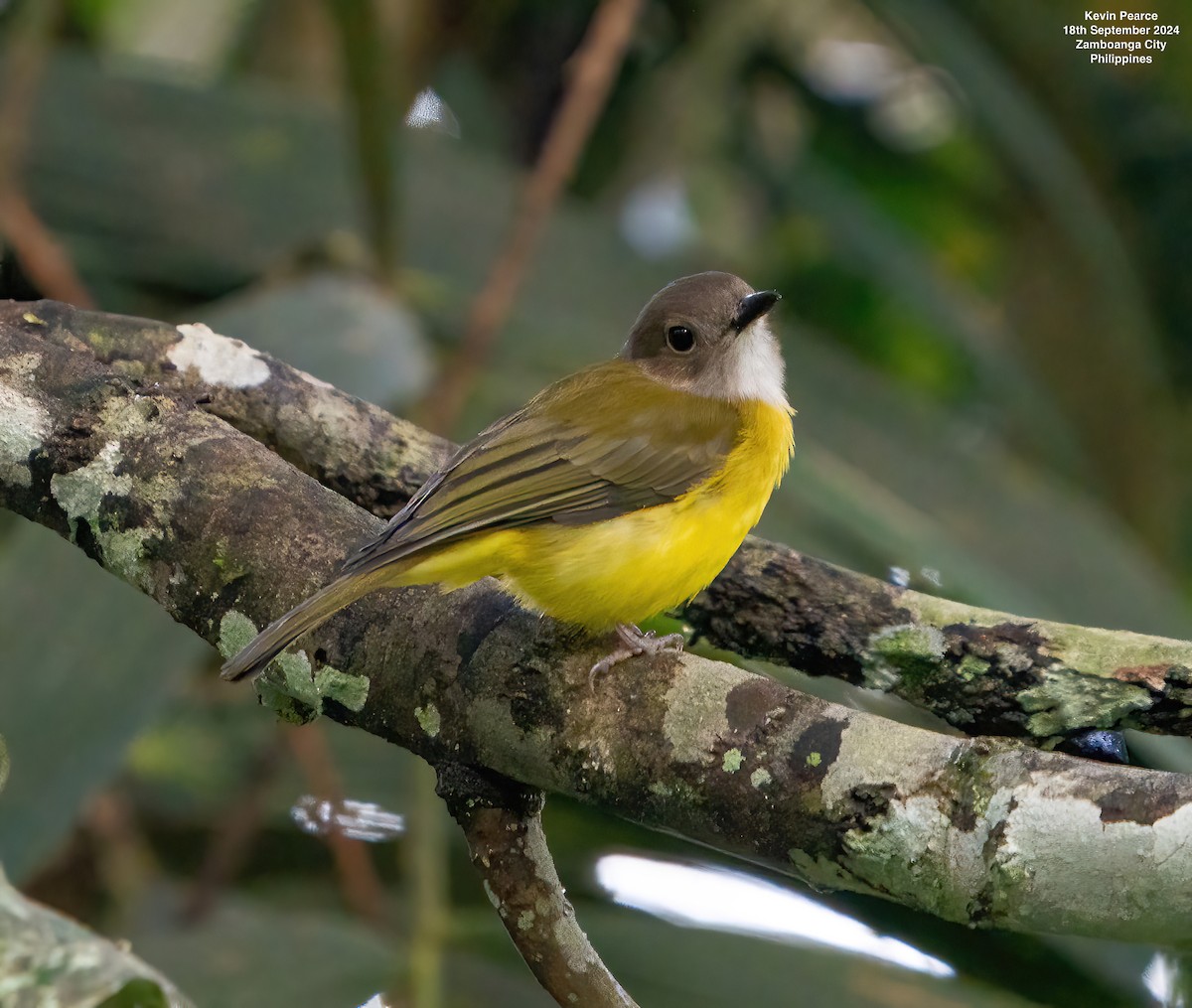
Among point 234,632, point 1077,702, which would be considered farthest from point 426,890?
point 1077,702

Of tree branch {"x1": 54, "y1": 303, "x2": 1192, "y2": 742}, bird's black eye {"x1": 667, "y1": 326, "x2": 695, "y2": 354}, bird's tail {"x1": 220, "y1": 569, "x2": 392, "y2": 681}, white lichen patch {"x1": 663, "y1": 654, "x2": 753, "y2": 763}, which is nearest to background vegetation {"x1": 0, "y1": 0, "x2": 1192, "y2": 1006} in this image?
tree branch {"x1": 54, "y1": 303, "x2": 1192, "y2": 742}

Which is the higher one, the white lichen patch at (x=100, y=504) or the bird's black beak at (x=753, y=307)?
the bird's black beak at (x=753, y=307)

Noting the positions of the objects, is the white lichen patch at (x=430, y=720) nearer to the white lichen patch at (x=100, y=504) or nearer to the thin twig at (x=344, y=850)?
the white lichen patch at (x=100, y=504)

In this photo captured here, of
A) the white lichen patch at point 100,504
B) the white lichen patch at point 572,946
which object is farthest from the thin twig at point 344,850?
the white lichen patch at point 572,946

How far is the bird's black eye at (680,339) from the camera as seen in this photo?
3.41 m

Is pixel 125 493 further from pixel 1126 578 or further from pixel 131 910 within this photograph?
pixel 1126 578

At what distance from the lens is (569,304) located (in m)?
4.98

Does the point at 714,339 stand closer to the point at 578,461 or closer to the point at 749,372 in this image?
the point at 749,372

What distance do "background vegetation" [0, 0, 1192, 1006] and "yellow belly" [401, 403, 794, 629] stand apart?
0.43 metres

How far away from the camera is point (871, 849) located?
5.62 ft

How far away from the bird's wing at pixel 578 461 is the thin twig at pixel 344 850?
46.3 inches

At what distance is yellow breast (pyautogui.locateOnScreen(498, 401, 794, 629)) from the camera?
2.52 metres

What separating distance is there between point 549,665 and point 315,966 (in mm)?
1519

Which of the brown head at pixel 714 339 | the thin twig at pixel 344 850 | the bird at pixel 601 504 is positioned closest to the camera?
the bird at pixel 601 504
